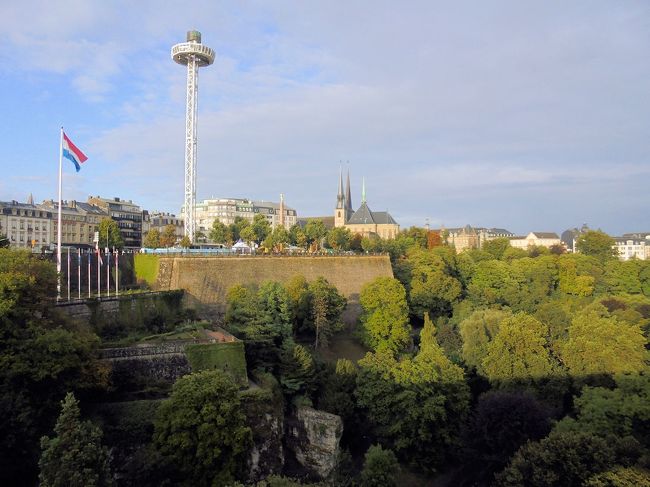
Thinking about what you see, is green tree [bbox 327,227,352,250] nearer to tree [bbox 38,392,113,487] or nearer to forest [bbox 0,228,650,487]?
forest [bbox 0,228,650,487]

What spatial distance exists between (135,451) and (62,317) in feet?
21.7

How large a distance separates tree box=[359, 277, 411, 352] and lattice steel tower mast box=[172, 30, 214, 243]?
26870mm

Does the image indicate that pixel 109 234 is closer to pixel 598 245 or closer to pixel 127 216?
pixel 127 216

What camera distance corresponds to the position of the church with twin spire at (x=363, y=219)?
100m

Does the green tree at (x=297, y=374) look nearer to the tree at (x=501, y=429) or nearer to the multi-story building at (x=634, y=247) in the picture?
the tree at (x=501, y=429)

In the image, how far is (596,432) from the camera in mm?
18719

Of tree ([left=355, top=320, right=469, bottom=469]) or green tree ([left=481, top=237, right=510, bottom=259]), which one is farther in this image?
green tree ([left=481, top=237, right=510, bottom=259])

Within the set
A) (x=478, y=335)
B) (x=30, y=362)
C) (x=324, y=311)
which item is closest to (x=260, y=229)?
(x=324, y=311)

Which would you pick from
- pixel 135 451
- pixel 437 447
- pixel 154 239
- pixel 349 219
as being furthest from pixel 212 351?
pixel 349 219

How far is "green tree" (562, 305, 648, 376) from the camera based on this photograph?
26.6m

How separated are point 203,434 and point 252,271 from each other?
26.3m

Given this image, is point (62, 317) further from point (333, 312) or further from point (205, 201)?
point (205, 201)

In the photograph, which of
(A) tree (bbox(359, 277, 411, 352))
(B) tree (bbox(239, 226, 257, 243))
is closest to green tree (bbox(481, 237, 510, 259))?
(B) tree (bbox(239, 226, 257, 243))

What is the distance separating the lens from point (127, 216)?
73.4 m
